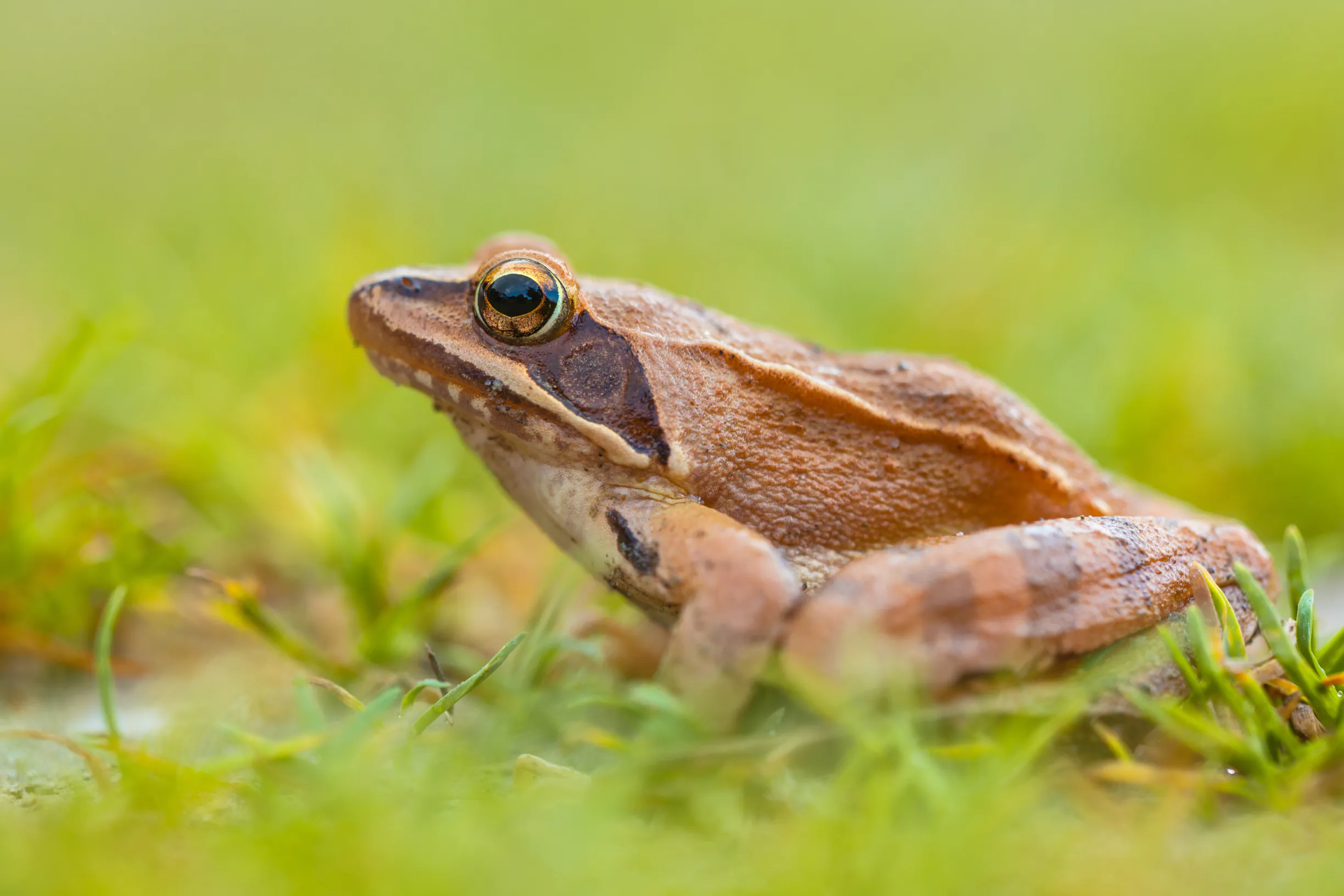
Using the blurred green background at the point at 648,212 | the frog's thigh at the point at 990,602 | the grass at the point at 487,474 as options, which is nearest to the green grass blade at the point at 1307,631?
the grass at the point at 487,474

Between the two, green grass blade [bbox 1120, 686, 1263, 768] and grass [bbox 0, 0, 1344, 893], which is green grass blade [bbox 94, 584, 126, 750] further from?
green grass blade [bbox 1120, 686, 1263, 768]

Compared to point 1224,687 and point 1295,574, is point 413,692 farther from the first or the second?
point 1295,574

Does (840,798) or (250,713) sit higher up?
(840,798)

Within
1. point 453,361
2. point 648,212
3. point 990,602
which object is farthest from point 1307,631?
point 648,212

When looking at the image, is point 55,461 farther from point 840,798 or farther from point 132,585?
point 840,798

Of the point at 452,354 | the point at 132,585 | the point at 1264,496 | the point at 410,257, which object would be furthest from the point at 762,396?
the point at 410,257

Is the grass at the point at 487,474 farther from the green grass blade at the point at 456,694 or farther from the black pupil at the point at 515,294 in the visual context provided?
the black pupil at the point at 515,294
